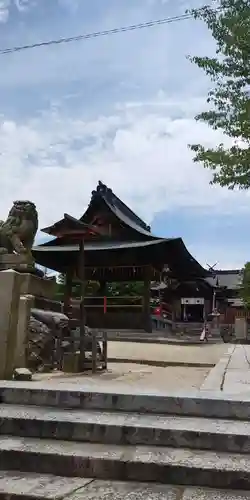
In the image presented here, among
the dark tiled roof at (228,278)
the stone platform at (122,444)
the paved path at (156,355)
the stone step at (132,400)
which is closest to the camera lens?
the stone platform at (122,444)

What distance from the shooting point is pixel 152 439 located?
10.1ft

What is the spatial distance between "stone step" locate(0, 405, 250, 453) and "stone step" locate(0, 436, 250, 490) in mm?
48

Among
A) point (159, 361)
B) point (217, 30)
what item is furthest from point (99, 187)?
point (217, 30)

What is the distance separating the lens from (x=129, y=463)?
2.82 meters

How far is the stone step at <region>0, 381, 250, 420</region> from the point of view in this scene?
10.7ft

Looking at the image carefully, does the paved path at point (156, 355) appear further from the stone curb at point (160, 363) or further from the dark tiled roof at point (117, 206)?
the dark tiled roof at point (117, 206)

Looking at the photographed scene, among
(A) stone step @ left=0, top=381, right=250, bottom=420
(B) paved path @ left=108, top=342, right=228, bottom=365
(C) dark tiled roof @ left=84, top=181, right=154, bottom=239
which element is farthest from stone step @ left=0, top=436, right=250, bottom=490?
(C) dark tiled roof @ left=84, top=181, right=154, bottom=239

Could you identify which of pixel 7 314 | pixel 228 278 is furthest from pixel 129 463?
pixel 228 278

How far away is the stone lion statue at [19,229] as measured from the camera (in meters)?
8.38

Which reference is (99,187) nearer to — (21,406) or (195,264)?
(195,264)

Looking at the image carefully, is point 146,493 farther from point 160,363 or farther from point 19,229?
point 160,363

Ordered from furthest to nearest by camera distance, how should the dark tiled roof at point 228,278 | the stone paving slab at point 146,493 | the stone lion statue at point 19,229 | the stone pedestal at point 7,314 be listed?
1. the dark tiled roof at point 228,278
2. the stone lion statue at point 19,229
3. the stone pedestal at point 7,314
4. the stone paving slab at point 146,493

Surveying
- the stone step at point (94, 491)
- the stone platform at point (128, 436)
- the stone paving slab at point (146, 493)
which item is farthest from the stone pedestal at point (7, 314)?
the stone paving slab at point (146, 493)

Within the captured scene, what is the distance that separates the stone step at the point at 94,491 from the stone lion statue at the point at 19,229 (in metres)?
5.84
